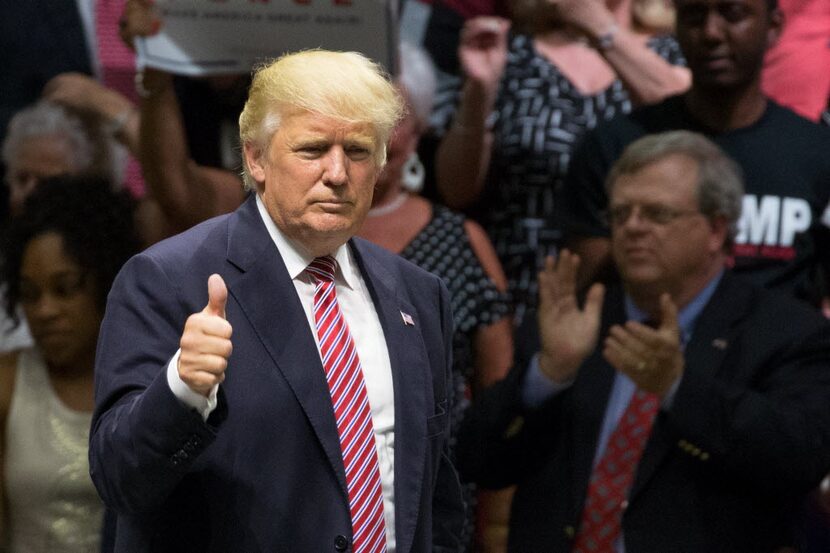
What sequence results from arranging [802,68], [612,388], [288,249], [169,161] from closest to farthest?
[288,249] < [612,388] < [169,161] < [802,68]

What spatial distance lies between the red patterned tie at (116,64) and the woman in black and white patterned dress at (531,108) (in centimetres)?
96

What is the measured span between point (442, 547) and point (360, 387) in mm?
469

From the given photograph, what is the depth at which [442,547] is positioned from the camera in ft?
8.06

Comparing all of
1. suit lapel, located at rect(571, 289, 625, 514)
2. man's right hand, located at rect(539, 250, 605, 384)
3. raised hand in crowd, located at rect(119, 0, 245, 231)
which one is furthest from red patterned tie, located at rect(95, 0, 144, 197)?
suit lapel, located at rect(571, 289, 625, 514)

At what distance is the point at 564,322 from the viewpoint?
3.24 metres

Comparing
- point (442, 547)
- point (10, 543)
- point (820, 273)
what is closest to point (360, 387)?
point (442, 547)

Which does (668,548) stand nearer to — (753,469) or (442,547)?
(753,469)

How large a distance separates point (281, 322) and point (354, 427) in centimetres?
20

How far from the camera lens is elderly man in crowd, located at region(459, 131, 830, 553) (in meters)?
3.03

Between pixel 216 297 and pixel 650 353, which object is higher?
pixel 216 297

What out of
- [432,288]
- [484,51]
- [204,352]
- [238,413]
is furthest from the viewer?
[484,51]

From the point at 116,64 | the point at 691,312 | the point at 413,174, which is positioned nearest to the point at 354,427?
the point at 691,312

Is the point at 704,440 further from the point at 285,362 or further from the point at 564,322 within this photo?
the point at 285,362

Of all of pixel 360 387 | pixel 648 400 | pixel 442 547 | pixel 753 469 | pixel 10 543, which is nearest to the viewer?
pixel 360 387
